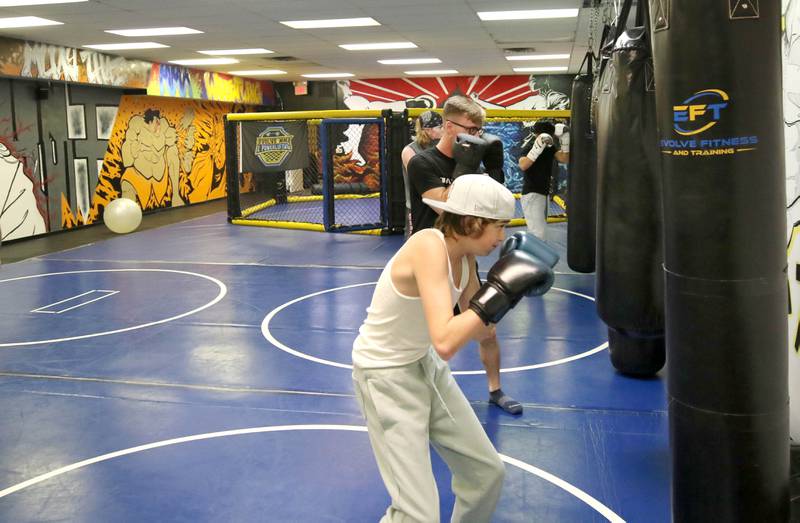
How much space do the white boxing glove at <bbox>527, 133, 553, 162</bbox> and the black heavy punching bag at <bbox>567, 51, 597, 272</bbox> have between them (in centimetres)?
165

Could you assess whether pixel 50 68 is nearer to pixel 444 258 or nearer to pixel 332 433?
pixel 332 433

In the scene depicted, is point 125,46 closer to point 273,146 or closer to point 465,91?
point 273,146

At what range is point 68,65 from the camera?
13.5m

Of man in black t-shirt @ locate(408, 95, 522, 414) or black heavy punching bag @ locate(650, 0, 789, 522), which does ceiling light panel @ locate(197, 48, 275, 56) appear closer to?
man in black t-shirt @ locate(408, 95, 522, 414)

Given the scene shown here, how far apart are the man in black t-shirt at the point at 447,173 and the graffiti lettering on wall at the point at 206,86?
13.3m

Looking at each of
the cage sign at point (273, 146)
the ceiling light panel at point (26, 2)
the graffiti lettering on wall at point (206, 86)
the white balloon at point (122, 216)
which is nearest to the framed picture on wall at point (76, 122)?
the graffiti lettering on wall at point (206, 86)

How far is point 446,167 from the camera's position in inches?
175

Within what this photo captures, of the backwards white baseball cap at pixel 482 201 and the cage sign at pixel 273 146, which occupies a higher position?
the cage sign at pixel 273 146

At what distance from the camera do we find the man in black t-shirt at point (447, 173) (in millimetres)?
4254

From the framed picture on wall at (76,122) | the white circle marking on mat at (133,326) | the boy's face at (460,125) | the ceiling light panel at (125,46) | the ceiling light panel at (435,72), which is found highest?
the ceiling light panel at (435,72)

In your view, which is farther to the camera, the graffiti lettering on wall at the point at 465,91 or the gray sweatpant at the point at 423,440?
the graffiti lettering on wall at the point at 465,91

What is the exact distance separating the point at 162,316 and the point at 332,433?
345 centimetres

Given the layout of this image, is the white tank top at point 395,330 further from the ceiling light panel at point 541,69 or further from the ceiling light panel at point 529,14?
the ceiling light panel at point 541,69

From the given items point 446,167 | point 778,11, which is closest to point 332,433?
point 446,167
